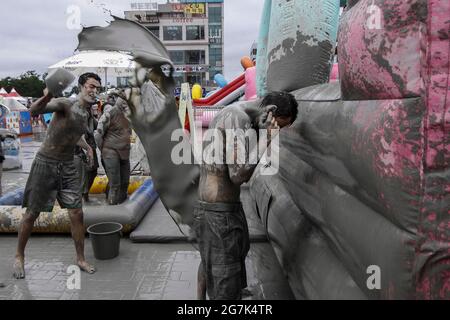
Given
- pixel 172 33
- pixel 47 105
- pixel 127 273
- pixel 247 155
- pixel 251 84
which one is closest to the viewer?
pixel 247 155

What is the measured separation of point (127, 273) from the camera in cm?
338

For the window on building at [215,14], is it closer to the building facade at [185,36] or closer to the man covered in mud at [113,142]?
the building facade at [185,36]

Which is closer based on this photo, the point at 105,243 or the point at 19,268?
the point at 19,268

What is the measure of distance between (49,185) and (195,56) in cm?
4655

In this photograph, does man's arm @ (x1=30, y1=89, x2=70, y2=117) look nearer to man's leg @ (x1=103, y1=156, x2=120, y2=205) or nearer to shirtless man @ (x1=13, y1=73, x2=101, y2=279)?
shirtless man @ (x1=13, y1=73, x2=101, y2=279)

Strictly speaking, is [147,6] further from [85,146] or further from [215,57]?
[85,146]

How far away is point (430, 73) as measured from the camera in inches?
41.6

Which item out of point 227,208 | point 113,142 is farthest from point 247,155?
point 113,142

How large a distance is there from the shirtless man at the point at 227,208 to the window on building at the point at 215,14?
5958 centimetres

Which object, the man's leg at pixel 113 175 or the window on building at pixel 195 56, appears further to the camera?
the window on building at pixel 195 56

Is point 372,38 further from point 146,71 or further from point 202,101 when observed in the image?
point 202,101

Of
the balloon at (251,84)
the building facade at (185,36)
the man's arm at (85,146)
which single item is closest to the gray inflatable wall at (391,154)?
the man's arm at (85,146)

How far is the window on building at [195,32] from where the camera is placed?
48.4 m
